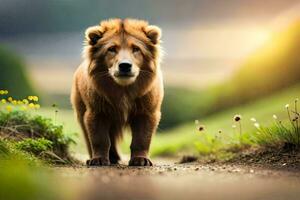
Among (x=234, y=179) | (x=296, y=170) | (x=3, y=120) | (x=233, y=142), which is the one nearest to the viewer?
(x=234, y=179)

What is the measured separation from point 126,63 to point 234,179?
2079mm

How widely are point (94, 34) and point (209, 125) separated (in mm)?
8135

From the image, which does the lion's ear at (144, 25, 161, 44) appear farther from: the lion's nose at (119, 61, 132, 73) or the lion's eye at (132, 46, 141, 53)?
the lion's nose at (119, 61, 132, 73)

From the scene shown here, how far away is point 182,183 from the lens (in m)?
5.80

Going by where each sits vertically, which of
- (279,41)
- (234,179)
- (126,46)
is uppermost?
(279,41)

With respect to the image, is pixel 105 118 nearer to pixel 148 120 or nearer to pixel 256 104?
pixel 148 120

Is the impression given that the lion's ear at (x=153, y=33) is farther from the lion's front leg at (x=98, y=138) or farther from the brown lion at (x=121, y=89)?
the lion's front leg at (x=98, y=138)

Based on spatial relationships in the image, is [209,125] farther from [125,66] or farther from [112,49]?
[125,66]

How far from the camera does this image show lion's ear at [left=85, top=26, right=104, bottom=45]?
8125 mm

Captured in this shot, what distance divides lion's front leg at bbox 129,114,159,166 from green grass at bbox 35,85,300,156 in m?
2.01

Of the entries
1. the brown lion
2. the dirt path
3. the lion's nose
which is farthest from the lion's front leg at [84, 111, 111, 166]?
the lion's nose

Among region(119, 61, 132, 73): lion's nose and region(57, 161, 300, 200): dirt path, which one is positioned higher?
region(119, 61, 132, 73): lion's nose

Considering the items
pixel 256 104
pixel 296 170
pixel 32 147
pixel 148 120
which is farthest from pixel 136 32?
pixel 256 104

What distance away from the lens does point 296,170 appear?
7.01 metres
